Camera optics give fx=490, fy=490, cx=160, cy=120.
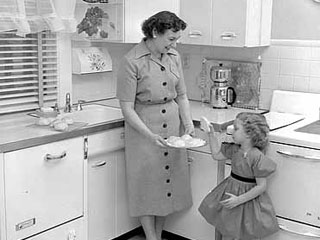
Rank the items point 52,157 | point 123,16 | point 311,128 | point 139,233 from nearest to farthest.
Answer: point 52,157 < point 311,128 < point 123,16 < point 139,233

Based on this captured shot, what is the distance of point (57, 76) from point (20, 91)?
11.4 inches

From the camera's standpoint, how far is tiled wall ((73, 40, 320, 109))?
10.5 feet

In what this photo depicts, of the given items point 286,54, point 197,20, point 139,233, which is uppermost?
point 197,20

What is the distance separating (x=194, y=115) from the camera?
124 inches

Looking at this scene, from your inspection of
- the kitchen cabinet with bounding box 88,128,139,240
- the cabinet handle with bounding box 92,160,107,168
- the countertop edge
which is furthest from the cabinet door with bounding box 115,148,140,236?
the countertop edge

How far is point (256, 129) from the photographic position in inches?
102

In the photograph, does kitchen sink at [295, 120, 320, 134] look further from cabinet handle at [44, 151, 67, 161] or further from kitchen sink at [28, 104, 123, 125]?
cabinet handle at [44, 151, 67, 161]

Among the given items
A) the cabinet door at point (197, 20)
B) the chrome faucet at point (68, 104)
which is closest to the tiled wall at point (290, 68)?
the cabinet door at point (197, 20)

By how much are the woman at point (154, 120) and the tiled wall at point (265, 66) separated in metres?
0.69

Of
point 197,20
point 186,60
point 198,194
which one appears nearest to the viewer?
point 198,194

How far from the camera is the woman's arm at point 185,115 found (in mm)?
2924

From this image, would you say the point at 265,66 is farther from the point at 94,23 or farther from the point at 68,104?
the point at 68,104

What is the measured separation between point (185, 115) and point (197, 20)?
2.43ft

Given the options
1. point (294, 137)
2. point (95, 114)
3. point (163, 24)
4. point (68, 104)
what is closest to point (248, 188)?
point (294, 137)
